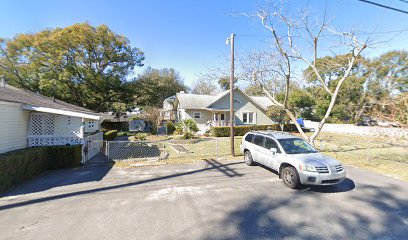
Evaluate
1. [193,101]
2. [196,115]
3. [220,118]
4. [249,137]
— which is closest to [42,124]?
[249,137]

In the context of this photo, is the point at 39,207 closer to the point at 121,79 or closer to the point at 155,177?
the point at 155,177

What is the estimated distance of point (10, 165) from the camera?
595 centimetres

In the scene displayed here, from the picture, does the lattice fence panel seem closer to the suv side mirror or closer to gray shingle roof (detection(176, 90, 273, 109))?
the suv side mirror

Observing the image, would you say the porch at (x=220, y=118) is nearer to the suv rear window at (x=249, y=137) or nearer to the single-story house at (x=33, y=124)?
the suv rear window at (x=249, y=137)

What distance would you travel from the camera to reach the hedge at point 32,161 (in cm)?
580

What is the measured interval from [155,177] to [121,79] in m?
19.7

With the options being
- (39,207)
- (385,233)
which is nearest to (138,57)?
(39,207)

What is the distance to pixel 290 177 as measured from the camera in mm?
6215

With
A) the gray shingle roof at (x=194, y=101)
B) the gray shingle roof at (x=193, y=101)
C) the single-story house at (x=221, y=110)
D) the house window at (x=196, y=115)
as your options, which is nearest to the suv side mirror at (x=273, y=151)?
the single-story house at (x=221, y=110)

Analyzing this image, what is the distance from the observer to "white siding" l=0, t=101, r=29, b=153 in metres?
6.74

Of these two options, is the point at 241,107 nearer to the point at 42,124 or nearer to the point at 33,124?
the point at 42,124

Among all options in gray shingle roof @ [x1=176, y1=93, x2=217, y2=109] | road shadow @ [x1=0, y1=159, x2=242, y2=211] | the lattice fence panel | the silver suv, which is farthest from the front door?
gray shingle roof @ [x1=176, y1=93, x2=217, y2=109]

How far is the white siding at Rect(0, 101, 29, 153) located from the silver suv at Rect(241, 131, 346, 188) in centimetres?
992

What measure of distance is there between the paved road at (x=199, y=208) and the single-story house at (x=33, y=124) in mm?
2127
